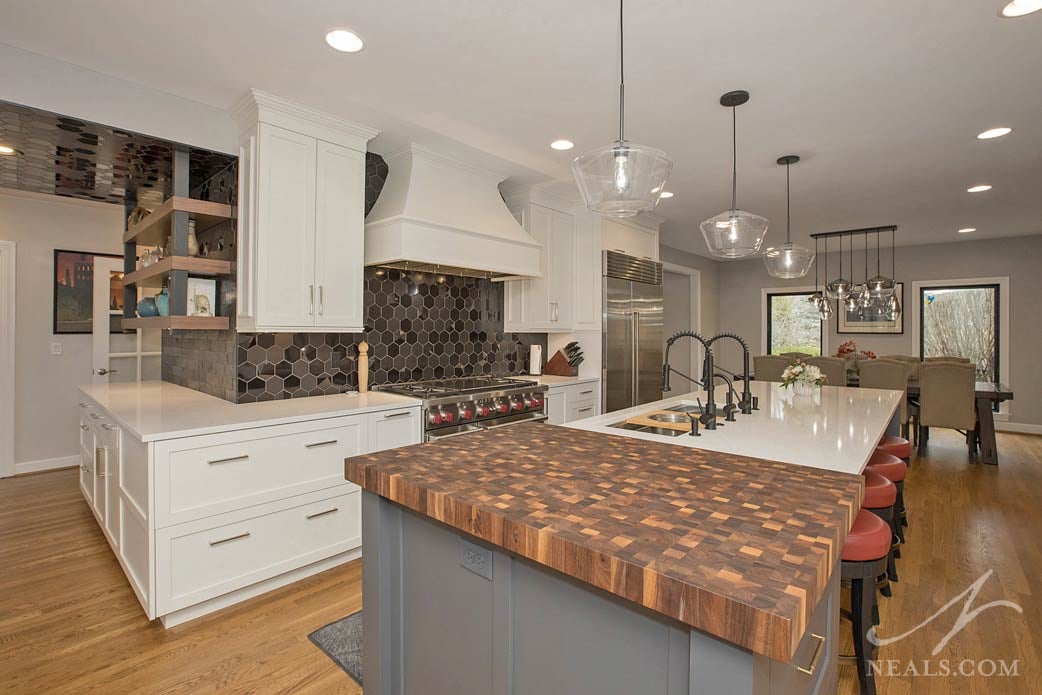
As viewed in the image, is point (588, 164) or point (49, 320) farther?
point (49, 320)

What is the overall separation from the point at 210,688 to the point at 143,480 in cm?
87

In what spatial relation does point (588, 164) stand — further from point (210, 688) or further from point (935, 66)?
point (210, 688)

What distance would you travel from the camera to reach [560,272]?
4.35 meters

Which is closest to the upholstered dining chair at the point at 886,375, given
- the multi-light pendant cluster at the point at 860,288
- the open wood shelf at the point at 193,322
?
the multi-light pendant cluster at the point at 860,288

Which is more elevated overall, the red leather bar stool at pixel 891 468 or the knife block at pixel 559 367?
the knife block at pixel 559 367

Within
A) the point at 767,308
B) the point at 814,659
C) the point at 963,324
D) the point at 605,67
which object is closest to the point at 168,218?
the point at 605,67

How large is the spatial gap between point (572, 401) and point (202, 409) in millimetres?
2527

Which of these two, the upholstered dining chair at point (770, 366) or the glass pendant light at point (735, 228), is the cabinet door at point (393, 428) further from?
the upholstered dining chair at point (770, 366)

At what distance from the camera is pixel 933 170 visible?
3793 mm

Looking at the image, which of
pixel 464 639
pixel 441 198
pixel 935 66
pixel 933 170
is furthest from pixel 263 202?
pixel 933 170

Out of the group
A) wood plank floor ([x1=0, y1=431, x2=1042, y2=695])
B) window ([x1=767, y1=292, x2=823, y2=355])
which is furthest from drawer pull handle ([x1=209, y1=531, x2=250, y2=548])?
window ([x1=767, y1=292, x2=823, y2=355])

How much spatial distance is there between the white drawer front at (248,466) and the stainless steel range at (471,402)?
1.49 ft

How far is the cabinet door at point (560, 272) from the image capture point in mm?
4273

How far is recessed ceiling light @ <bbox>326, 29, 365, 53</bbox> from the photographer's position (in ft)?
6.81
